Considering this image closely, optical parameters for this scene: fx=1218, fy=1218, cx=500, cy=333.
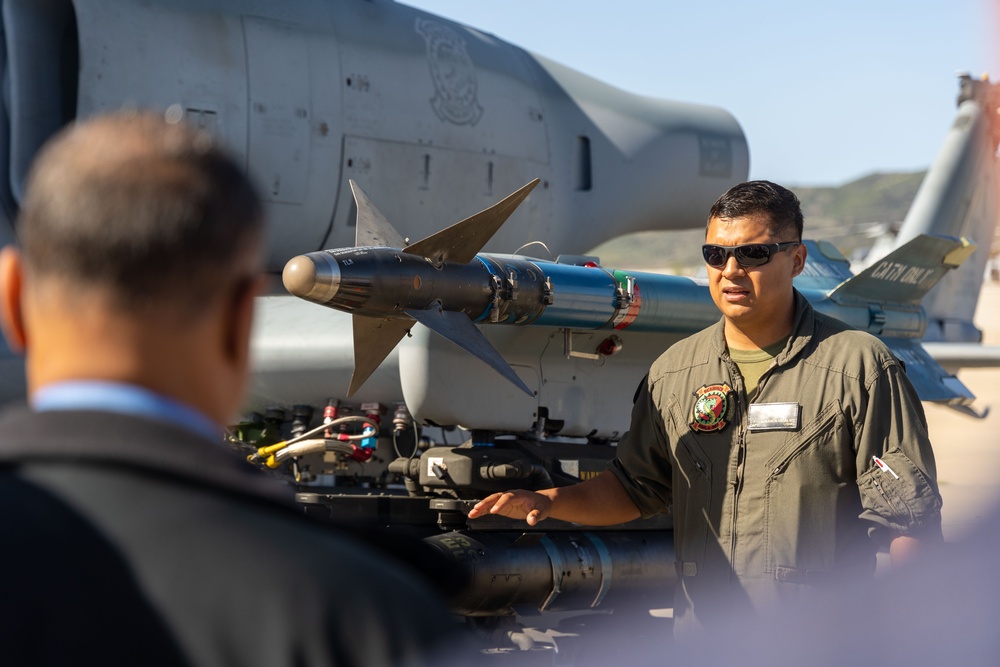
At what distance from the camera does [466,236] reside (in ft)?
19.0

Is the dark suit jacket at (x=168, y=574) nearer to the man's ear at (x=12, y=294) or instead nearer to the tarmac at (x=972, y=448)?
the man's ear at (x=12, y=294)

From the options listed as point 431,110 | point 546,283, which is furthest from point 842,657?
point 431,110

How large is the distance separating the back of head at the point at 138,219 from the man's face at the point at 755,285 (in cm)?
273

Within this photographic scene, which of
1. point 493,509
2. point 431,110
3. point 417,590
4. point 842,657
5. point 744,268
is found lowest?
point 493,509

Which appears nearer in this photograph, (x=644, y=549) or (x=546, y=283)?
(x=546, y=283)

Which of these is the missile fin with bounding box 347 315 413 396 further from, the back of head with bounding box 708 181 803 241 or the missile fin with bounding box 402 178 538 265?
the back of head with bounding box 708 181 803 241

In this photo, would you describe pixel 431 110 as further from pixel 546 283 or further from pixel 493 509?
pixel 493 509

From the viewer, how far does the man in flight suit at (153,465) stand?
3.37 feet

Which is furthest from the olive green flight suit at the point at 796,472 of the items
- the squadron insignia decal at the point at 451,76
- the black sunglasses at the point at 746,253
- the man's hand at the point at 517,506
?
the squadron insignia decal at the point at 451,76

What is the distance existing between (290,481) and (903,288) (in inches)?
167

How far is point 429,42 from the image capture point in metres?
8.23

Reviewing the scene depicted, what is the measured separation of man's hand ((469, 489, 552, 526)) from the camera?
11.9 ft

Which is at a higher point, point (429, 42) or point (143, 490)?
point (429, 42)

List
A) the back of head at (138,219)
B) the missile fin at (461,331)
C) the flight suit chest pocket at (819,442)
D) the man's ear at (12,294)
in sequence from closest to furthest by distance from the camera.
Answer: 1. the back of head at (138,219)
2. the man's ear at (12,294)
3. the flight suit chest pocket at (819,442)
4. the missile fin at (461,331)
